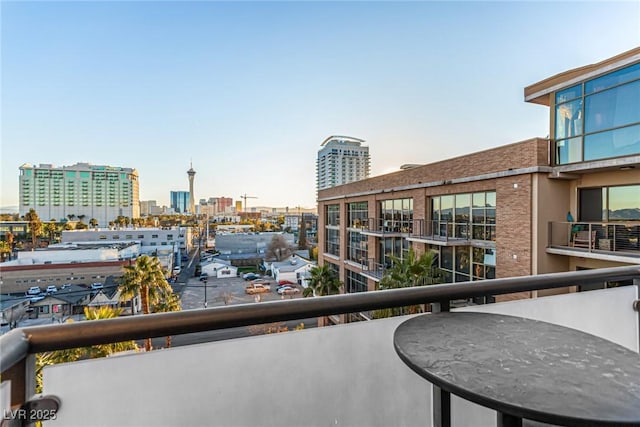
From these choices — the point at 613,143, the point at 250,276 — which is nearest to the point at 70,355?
the point at 613,143

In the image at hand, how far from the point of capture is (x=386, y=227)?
46.9ft

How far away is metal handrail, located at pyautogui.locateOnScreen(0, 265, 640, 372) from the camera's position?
26.0 inches

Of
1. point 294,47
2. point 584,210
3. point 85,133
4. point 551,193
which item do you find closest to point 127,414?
point 551,193

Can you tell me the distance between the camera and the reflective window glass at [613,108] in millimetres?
7016

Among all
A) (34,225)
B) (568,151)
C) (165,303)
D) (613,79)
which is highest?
(613,79)

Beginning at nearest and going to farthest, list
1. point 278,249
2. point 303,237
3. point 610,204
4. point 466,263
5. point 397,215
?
point 610,204 → point 466,263 → point 397,215 → point 278,249 → point 303,237

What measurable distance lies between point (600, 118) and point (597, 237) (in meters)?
2.74

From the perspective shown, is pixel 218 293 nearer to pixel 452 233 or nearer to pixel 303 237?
pixel 452 233

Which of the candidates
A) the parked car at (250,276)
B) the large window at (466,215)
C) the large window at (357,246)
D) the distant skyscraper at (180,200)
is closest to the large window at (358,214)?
the large window at (357,246)

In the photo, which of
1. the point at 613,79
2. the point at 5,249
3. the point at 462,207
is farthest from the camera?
the point at 462,207

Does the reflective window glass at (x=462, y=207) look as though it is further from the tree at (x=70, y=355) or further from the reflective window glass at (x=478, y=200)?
the tree at (x=70, y=355)

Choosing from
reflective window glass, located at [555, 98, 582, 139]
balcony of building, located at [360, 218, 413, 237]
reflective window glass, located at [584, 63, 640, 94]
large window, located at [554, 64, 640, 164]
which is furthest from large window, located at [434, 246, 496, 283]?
reflective window glass, located at [584, 63, 640, 94]

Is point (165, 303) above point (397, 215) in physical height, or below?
below

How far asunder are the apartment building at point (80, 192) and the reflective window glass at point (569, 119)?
17.5 metres
